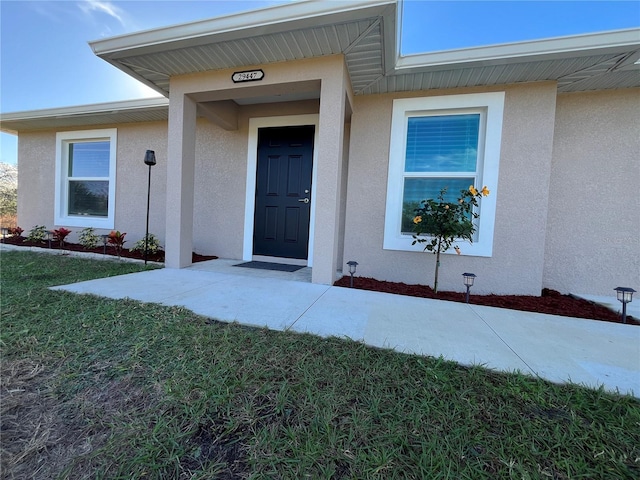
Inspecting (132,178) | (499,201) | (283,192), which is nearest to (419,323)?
(499,201)

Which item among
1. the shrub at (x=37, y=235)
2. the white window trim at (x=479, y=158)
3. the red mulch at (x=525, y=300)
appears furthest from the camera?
the shrub at (x=37, y=235)

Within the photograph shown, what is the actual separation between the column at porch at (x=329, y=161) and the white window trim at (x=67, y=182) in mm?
4886

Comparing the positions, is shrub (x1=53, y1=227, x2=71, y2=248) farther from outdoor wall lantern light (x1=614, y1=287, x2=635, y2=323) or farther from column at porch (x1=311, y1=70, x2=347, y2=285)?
outdoor wall lantern light (x1=614, y1=287, x2=635, y2=323)

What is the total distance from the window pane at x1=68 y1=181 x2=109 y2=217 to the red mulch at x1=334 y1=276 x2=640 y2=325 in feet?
18.1

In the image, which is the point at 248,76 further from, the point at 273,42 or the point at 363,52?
the point at 363,52

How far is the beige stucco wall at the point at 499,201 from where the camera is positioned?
3248 millimetres

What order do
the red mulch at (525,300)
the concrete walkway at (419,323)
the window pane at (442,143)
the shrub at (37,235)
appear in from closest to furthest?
the concrete walkway at (419,323) < the red mulch at (525,300) < the window pane at (442,143) < the shrub at (37,235)

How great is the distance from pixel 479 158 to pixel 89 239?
7.08 meters

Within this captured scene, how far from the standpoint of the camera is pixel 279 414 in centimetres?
112

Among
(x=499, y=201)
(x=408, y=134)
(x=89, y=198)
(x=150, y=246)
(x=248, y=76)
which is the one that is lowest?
(x=150, y=246)

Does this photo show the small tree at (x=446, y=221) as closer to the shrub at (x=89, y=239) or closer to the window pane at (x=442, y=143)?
the window pane at (x=442, y=143)

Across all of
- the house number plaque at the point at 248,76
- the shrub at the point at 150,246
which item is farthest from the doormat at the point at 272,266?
the house number plaque at the point at 248,76

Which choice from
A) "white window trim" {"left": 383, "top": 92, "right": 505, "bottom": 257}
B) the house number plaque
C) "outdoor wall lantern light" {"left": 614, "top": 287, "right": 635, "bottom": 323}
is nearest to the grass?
"outdoor wall lantern light" {"left": 614, "top": 287, "right": 635, "bottom": 323}

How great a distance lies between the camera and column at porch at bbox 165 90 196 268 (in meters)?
3.57
